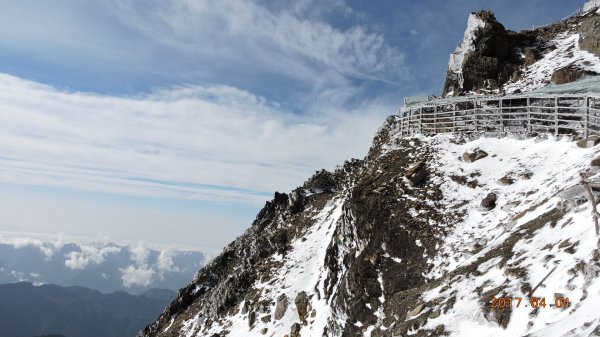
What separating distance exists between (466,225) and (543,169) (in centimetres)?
510

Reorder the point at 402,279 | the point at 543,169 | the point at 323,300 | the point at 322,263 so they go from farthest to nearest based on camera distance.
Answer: the point at 322,263 < the point at 323,300 < the point at 543,169 < the point at 402,279

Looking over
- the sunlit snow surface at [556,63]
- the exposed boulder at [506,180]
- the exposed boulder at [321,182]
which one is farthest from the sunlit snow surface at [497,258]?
the sunlit snow surface at [556,63]

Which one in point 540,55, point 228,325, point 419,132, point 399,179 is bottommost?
point 228,325

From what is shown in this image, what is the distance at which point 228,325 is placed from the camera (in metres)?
28.8

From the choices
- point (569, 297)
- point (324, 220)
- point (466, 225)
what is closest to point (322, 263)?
point (324, 220)

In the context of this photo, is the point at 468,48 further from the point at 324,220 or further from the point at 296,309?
the point at 296,309

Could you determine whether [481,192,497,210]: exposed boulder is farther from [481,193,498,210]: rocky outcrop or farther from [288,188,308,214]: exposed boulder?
[288,188,308,214]: exposed boulder

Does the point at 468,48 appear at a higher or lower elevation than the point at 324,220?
higher

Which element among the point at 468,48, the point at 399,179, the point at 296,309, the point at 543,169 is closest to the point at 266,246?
the point at 296,309

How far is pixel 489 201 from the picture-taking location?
18.5 metres

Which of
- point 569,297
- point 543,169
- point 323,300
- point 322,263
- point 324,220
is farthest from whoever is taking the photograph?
point 324,220

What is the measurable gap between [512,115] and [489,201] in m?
11.2

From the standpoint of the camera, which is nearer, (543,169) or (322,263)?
(543,169)

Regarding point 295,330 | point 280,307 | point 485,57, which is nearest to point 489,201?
point 295,330
